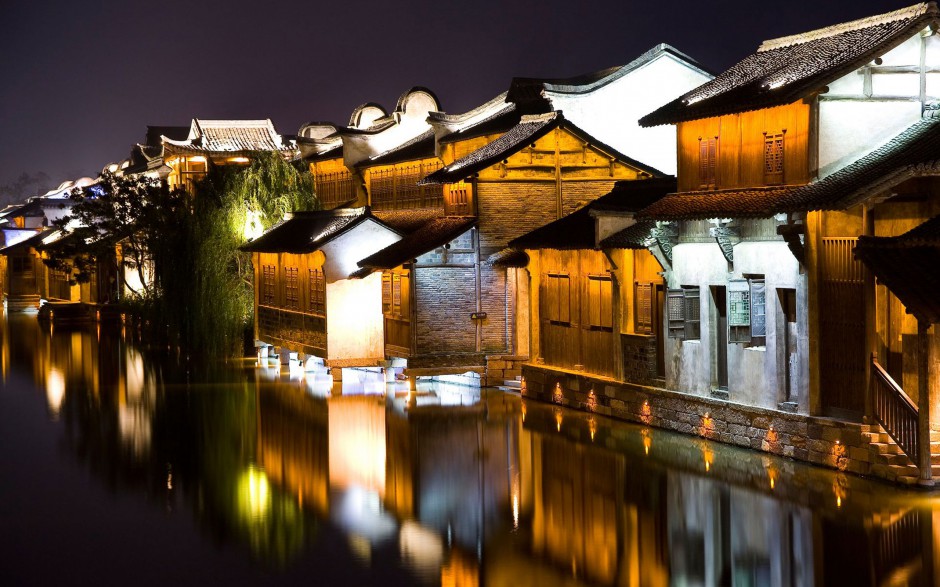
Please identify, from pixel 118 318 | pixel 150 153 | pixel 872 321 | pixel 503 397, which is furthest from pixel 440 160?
pixel 150 153

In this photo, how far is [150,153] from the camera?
7431 cm

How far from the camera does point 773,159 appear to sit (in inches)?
879

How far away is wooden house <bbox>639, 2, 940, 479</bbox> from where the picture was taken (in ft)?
65.7

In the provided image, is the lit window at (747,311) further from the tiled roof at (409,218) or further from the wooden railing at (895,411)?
the tiled roof at (409,218)

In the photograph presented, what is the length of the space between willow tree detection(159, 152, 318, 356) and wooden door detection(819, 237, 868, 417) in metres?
27.6

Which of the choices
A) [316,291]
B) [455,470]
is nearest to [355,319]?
[316,291]

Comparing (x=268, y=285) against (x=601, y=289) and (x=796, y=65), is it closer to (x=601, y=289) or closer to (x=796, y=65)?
(x=601, y=289)

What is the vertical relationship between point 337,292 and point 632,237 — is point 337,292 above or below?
below

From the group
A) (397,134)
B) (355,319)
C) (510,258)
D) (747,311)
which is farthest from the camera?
(397,134)

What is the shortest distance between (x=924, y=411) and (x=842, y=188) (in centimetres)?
382

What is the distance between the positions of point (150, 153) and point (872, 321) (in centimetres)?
6088

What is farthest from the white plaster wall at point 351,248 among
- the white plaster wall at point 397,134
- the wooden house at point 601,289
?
the white plaster wall at point 397,134

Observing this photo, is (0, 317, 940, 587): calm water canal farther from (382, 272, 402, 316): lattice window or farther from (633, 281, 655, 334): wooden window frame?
(382, 272, 402, 316): lattice window

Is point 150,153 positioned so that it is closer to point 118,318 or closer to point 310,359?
point 118,318
